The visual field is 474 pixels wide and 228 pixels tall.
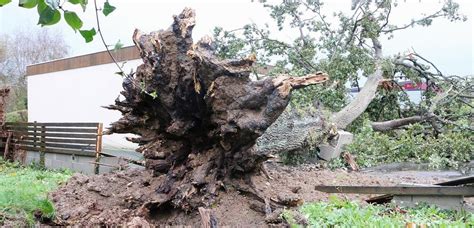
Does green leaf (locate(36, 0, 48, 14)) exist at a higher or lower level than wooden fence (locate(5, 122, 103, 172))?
higher

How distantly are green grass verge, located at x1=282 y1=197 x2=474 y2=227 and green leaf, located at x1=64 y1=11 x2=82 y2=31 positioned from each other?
2328 millimetres

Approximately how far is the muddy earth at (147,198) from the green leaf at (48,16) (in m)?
Answer: 2.61

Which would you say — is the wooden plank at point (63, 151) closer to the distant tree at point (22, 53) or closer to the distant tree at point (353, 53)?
the distant tree at point (353, 53)

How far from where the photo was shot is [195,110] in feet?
13.8

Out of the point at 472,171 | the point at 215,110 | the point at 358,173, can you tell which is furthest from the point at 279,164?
the point at 215,110

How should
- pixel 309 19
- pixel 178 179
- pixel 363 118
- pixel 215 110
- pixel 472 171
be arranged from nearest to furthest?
1. pixel 215 110
2. pixel 178 179
3. pixel 472 171
4. pixel 363 118
5. pixel 309 19

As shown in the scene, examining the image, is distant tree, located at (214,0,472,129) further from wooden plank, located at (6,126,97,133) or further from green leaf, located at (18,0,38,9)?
green leaf, located at (18,0,38,9)

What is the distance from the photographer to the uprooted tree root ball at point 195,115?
380cm

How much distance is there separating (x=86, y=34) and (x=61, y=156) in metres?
9.56

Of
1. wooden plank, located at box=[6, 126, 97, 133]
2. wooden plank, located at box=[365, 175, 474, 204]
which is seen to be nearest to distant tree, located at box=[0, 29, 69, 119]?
wooden plank, located at box=[6, 126, 97, 133]

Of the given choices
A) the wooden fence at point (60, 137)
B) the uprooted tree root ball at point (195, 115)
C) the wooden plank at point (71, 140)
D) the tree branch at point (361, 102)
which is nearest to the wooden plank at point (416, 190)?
the uprooted tree root ball at point (195, 115)

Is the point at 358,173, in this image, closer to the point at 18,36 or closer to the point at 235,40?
the point at 235,40

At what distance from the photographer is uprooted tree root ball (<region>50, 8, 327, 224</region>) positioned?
3799mm

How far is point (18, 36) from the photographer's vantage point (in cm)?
1961
